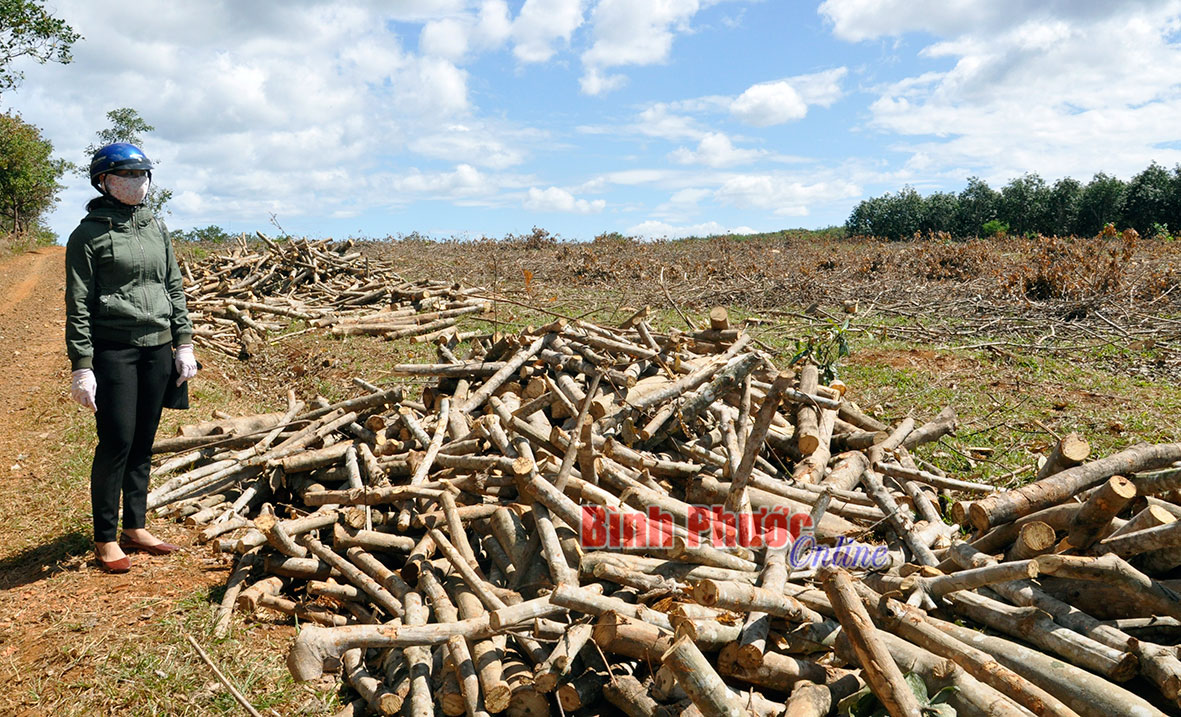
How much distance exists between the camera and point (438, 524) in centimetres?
422

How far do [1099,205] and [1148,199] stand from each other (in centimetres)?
255

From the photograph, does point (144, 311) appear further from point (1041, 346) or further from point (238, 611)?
point (1041, 346)

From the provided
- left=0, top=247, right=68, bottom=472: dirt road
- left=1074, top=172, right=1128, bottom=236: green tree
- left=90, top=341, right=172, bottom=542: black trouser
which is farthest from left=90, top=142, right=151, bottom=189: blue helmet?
left=1074, top=172, right=1128, bottom=236: green tree

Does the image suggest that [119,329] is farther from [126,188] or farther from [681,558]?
[681,558]

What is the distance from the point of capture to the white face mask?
173 inches

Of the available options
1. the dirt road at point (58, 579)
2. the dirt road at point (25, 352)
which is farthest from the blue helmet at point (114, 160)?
the dirt road at point (25, 352)

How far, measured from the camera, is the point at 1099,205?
3844 cm

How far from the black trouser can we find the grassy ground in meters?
0.45

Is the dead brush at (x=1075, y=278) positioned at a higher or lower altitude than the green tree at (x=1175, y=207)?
lower

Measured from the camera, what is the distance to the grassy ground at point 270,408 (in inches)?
141

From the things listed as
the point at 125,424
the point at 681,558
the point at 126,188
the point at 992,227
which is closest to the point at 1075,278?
the point at 681,558

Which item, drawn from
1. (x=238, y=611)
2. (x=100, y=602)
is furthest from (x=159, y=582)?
(x=238, y=611)

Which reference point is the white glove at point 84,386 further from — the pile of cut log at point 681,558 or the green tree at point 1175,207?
the green tree at point 1175,207

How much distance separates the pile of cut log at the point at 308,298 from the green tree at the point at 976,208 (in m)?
36.0
